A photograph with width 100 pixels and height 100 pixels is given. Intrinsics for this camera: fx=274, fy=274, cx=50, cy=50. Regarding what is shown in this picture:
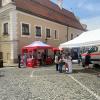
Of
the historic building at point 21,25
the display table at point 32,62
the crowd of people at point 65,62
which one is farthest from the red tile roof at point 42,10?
the crowd of people at point 65,62

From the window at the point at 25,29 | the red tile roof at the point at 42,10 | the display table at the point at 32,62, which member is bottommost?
the display table at the point at 32,62

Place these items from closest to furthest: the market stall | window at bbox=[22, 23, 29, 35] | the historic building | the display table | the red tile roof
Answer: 1. the display table
2. the market stall
3. the historic building
4. window at bbox=[22, 23, 29, 35]
5. the red tile roof

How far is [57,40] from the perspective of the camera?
4328cm

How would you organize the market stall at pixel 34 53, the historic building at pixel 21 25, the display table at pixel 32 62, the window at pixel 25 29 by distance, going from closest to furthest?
the display table at pixel 32 62 < the market stall at pixel 34 53 < the historic building at pixel 21 25 < the window at pixel 25 29

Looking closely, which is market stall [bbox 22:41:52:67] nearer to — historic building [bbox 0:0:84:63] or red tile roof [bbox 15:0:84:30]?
historic building [bbox 0:0:84:63]

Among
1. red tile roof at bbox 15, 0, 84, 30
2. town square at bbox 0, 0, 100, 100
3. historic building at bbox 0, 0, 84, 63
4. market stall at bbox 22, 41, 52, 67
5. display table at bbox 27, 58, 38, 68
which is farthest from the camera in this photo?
red tile roof at bbox 15, 0, 84, 30

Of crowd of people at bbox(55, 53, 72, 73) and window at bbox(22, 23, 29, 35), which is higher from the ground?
window at bbox(22, 23, 29, 35)

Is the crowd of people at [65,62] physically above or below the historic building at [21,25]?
below

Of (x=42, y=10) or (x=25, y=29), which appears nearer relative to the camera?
(x=25, y=29)

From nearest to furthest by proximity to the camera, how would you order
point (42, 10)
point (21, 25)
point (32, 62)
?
point (32, 62), point (21, 25), point (42, 10)

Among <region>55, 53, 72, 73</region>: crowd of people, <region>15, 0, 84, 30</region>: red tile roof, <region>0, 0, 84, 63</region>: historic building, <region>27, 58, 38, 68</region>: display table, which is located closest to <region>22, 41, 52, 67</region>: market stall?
<region>27, 58, 38, 68</region>: display table

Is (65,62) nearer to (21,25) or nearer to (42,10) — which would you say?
(21,25)

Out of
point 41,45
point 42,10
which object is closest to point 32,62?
point 41,45

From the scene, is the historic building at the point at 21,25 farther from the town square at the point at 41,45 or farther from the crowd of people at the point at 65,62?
the crowd of people at the point at 65,62
